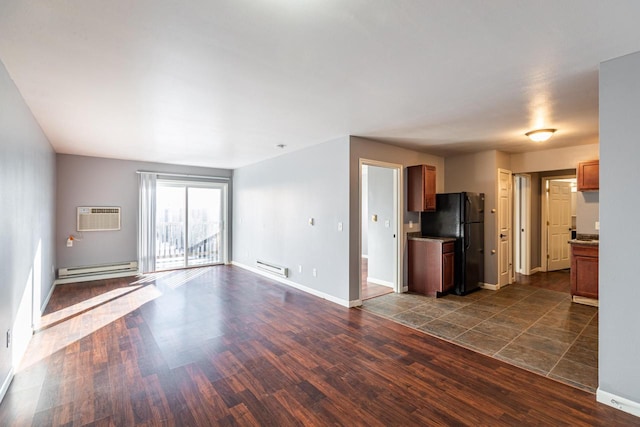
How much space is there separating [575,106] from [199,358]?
14.7 ft

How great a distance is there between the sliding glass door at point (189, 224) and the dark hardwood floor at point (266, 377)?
2928mm

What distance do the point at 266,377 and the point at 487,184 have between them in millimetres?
4791

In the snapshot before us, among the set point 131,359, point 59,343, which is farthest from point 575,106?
point 59,343

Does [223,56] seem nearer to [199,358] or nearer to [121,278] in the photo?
[199,358]

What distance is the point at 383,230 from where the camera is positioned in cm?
541

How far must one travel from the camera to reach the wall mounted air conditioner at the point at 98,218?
584cm

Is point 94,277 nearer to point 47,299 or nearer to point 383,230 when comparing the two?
point 47,299

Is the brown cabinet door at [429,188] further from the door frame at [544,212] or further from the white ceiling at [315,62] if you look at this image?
the door frame at [544,212]

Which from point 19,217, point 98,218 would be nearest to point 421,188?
point 19,217

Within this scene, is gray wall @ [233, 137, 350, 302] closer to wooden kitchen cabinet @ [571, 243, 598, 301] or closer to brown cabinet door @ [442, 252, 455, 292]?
brown cabinet door @ [442, 252, 455, 292]

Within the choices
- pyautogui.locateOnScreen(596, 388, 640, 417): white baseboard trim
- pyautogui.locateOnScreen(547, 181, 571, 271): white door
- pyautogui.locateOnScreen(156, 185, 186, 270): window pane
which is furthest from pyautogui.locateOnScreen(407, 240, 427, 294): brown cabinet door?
pyautogui.locateOnScreen(156, 185, 186, 270): window pane

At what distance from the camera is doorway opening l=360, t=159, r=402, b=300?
197 inches

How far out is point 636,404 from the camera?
6.57ft

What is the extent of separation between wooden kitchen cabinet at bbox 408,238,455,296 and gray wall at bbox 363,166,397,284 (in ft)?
1.17
